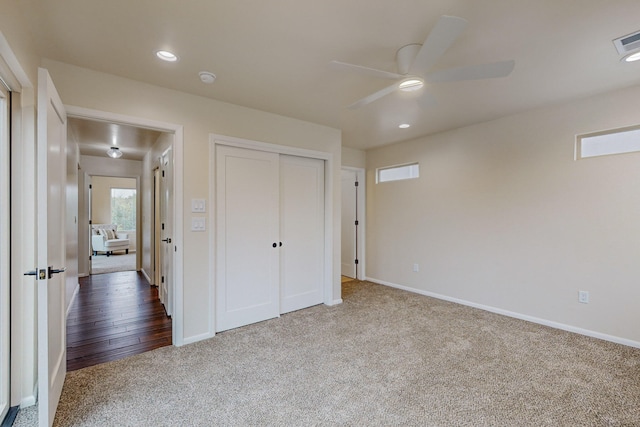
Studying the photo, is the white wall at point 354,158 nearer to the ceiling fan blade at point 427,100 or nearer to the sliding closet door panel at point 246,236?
the sliding closet door panel at point 246,236

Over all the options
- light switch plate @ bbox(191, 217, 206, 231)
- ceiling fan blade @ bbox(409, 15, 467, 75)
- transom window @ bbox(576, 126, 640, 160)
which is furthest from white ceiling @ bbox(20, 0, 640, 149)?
light switch plate @ bbox(191, 217, 206, 231)

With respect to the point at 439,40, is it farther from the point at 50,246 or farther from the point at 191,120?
the point at 50,246

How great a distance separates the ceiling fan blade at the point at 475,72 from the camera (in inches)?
68.1

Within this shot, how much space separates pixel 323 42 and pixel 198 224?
204cm

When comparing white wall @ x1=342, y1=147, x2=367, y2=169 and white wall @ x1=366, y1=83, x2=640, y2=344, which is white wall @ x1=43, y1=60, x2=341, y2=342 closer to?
white wall @ x1=342, y1=147, x2=367, y2=169

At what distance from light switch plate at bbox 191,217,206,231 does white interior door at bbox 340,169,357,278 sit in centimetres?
322

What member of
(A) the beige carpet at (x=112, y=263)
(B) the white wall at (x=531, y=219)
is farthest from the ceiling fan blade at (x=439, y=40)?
(A) the beige carpet at (x=112, y=263)

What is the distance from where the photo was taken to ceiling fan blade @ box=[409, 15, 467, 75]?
1.39 m

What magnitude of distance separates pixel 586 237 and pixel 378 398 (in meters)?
2.82

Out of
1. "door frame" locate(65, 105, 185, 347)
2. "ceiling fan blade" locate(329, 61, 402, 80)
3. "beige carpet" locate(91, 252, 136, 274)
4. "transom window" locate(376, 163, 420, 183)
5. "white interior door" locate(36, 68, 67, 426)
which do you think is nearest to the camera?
"white interior door" locate(36, 68, 67, 426)

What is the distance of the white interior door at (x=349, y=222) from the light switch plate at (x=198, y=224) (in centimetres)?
322

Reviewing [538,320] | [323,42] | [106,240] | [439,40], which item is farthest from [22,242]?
[106,240]

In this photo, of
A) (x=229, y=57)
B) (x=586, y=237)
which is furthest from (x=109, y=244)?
(x=586, y=237)

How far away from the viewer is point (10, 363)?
5.92 feet
